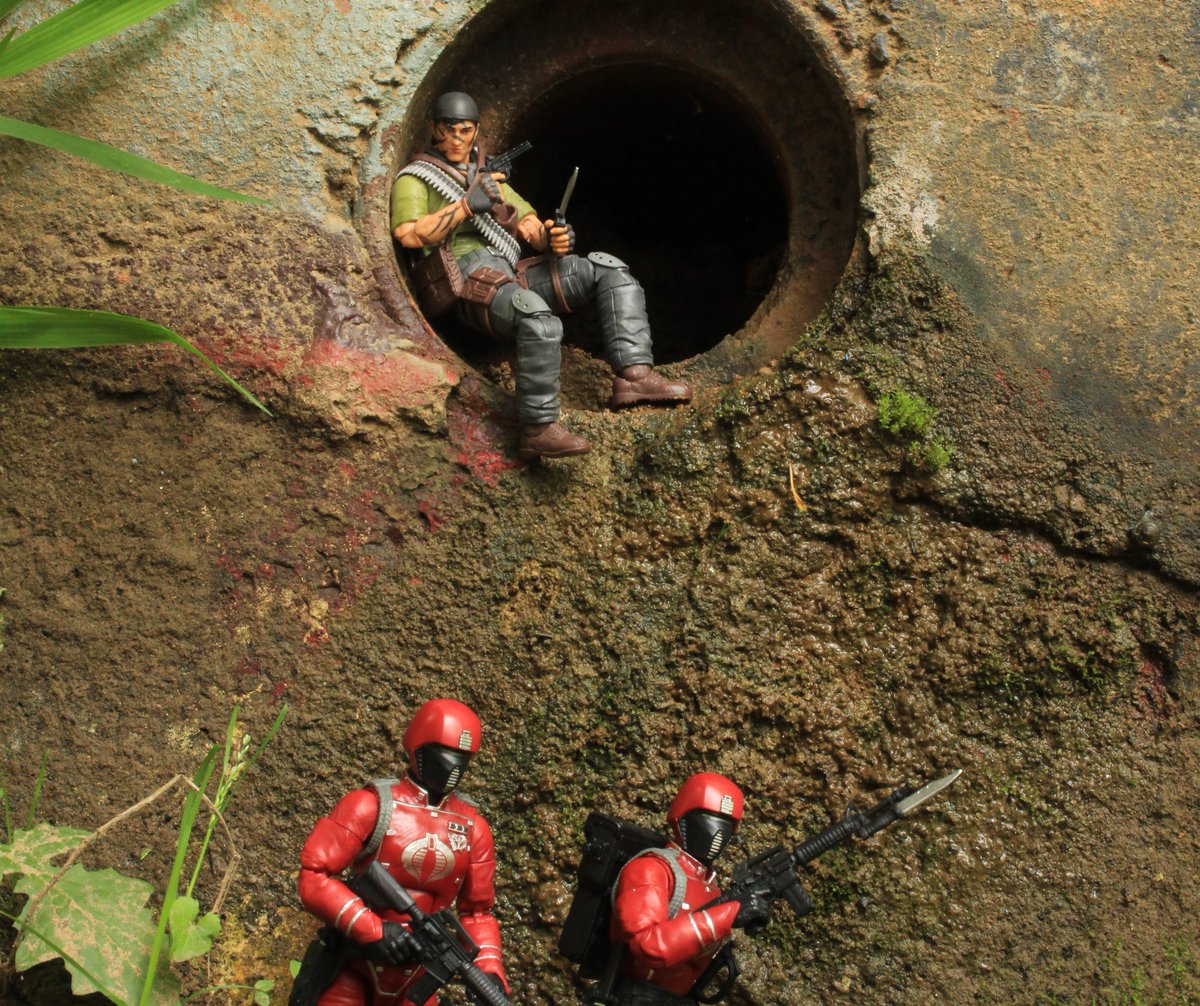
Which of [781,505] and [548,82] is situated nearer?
[781,505]

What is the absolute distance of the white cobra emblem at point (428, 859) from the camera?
3.02 meters

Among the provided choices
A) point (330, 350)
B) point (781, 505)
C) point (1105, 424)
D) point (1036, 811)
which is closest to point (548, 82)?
point (330, 350)

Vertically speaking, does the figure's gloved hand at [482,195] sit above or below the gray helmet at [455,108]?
below

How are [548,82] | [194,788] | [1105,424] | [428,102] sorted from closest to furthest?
1. [194,788]
2. [1105,424]
3. [428,102]
4. [548,82]

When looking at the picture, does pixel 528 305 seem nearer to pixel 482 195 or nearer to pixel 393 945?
pixel 482 195

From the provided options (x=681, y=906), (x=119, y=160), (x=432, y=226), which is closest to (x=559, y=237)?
(x=432, y=226)

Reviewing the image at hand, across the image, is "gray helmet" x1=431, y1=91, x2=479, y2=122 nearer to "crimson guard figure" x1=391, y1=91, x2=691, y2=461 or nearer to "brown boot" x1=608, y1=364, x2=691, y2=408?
"crimson guard figure" x1=391, y1=91, x2=691, y2=461

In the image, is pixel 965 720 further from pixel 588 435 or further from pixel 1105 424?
pixel 588 435

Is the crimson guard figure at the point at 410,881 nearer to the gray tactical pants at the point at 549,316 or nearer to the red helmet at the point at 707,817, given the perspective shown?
the red helmet at the point at 707,817

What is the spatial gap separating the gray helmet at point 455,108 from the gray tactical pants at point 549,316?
46cm

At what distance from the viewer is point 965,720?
356cm

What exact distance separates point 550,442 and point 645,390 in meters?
0.46

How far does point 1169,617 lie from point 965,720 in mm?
713

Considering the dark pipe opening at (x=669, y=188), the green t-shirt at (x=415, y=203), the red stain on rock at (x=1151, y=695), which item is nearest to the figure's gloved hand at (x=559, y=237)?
the green t-shirt at (x=415, y=203)
